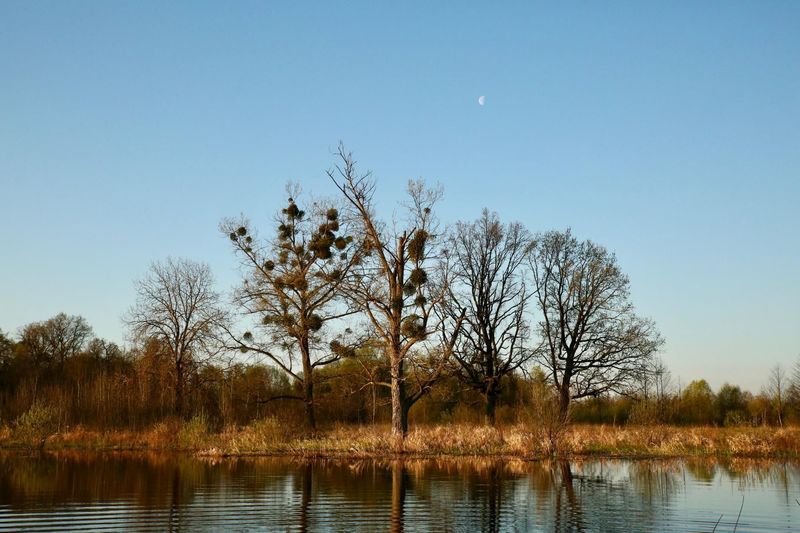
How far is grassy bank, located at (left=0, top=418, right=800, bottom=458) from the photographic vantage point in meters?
27.9

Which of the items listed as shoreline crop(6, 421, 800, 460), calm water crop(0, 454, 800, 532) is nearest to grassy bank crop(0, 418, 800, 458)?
shoreline crop(6, 421, 800, 460)

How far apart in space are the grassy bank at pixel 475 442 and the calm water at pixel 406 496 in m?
2.10

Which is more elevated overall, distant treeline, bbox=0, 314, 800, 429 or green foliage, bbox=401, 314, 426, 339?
green foliage, bbox=401, 314, 426, 339

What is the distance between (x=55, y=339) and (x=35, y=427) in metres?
35.8

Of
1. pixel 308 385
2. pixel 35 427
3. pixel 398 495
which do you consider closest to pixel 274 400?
pixel 308 385

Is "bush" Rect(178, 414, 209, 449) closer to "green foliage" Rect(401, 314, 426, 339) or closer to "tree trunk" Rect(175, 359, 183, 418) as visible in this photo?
"tree trunk" Rect(175, 359, 183, 418)

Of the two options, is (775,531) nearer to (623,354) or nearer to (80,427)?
(623,354)

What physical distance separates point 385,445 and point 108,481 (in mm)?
11530

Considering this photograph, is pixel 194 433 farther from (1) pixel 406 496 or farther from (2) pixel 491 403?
(1) pixel 406 496

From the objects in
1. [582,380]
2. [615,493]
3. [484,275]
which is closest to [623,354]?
[582,380]

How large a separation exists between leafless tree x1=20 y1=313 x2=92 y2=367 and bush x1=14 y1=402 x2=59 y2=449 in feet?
98.2

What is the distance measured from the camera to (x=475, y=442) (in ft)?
95.2

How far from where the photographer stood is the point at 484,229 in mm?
42406

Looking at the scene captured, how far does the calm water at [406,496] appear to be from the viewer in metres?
12.9
